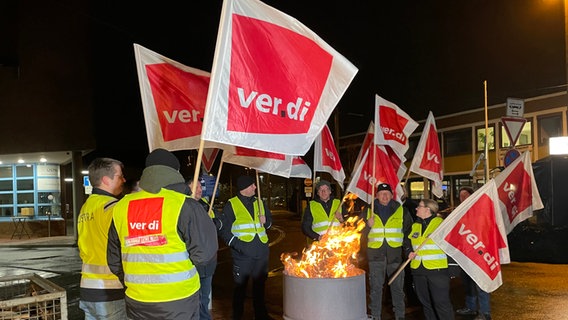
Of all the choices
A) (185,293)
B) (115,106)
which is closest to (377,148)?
(185,293)

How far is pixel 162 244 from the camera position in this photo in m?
3.49

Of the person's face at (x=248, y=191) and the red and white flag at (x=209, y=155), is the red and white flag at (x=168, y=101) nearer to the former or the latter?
the person's face at (x=248, y=191)

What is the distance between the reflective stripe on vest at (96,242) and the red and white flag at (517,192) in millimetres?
6287

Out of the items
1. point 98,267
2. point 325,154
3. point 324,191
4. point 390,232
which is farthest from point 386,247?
point 98,267

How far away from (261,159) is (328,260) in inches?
57.3

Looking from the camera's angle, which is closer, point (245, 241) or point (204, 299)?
point (204, 299)

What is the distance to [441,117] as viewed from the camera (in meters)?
35.8

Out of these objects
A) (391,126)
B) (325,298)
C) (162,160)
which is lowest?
(325,298)

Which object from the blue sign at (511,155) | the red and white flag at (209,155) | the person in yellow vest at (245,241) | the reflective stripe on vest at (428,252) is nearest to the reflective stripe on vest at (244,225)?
the person in yellow vest at (245,241)

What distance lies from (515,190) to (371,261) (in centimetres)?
293

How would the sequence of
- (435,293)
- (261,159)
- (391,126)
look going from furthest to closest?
(391,126) < (435,293) < (261,159)

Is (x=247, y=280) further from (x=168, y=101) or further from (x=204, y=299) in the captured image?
(x=168, y=101)

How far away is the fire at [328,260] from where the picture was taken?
232 inches

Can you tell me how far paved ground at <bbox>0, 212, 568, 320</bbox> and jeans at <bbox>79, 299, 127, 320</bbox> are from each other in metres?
3.59
